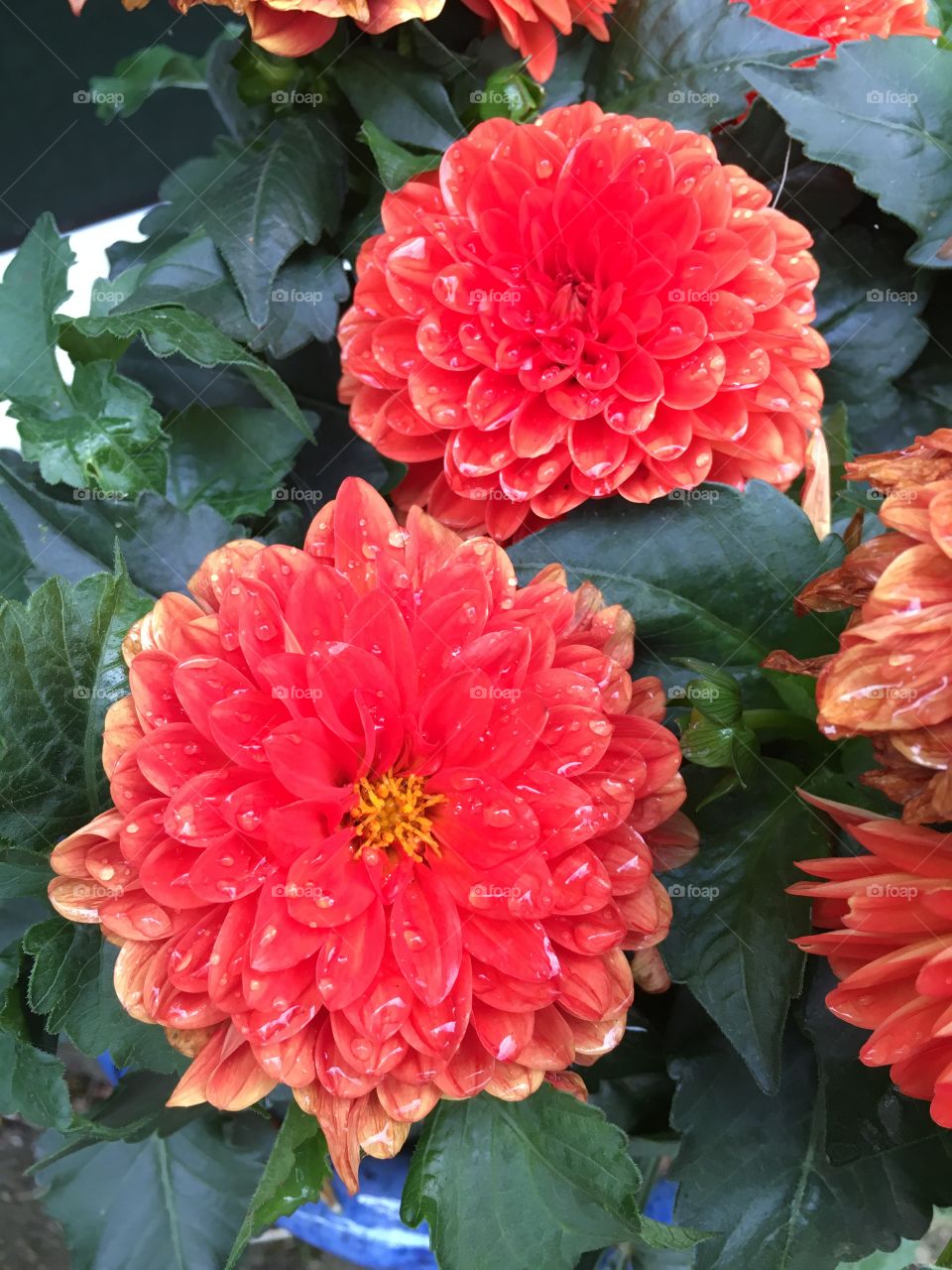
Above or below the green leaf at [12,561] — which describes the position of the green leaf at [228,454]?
below

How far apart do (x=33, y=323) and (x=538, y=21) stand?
24cm

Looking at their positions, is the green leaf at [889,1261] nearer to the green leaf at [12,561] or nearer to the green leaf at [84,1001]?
the green leaf at [84,1001]

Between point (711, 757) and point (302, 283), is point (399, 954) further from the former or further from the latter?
point (302, 283)

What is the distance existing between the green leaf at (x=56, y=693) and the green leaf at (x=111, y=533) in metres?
0.07

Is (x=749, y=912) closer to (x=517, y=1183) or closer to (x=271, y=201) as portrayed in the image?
(x=517, y=1183)

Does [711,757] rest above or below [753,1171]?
above

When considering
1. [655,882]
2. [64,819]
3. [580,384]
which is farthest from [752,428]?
[64,819]

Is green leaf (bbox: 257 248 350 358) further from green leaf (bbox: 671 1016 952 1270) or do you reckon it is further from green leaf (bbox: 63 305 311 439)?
green leaf (bbox: 671 1016 952 1270)

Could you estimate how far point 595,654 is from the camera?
34 centimetres

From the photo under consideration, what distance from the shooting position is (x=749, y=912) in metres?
0.38

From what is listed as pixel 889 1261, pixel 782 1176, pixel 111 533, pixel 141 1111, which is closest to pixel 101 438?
pixel 111 533

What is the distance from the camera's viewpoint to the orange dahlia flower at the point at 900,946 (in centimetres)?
29

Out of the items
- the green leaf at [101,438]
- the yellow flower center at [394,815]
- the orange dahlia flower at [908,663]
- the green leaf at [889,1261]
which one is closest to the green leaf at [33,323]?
the green leaf at [101,438]

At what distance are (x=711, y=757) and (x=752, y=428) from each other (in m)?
0.13
